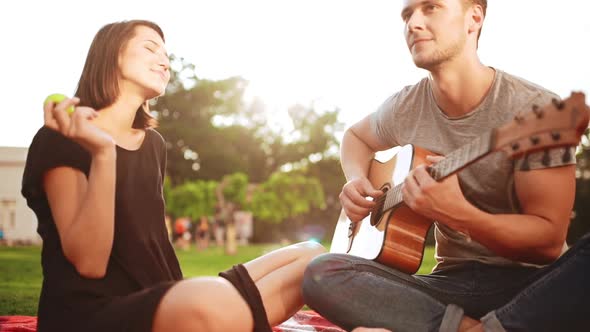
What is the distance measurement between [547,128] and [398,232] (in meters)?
0.90

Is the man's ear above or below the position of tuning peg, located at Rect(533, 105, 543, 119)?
above

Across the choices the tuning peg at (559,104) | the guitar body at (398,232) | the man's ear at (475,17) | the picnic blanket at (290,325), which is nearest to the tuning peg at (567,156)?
the tuning peg at (559,104)

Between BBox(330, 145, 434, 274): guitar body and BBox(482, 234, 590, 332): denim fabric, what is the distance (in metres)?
→ 0.48

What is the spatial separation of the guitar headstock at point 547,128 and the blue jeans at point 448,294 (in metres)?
0.43

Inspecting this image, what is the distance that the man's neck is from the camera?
256 cm

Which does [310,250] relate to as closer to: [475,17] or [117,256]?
[117,256]

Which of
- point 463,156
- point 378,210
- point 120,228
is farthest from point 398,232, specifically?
point 120,228

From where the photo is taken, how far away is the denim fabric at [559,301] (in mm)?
1993

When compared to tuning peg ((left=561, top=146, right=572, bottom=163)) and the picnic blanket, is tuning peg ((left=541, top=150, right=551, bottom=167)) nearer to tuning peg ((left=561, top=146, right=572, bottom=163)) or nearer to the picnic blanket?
tuning peg ((left=561, top=146, right=572, bottom=163))

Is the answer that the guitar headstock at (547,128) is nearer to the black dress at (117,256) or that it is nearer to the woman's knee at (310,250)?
the woman's knee at (310,250)

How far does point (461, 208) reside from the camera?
7.04 ft

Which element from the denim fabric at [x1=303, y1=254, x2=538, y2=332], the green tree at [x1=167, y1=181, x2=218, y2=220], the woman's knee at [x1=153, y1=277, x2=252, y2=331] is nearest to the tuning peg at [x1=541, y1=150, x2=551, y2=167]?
the denim fabric at [x1=303, y1=254, x2=538, y2=332]

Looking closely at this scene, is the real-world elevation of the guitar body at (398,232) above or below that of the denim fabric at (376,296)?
above

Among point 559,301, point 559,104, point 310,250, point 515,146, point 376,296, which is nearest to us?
point 559,104
